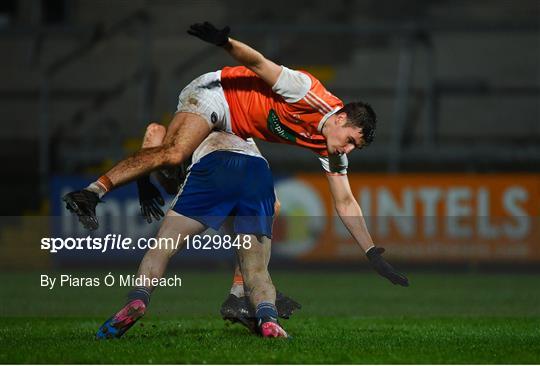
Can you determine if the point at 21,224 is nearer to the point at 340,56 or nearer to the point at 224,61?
the point at 224,61

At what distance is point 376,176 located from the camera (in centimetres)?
2153

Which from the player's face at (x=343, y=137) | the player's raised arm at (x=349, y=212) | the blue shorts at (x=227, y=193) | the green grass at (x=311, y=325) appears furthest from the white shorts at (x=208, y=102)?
the green grass at (x=311, y=325)

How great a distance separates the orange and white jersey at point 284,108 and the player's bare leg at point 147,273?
870 mm

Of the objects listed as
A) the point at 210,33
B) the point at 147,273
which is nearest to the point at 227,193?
the point at 147,273

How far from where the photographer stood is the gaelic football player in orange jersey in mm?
8430

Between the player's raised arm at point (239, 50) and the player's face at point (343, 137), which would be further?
the player's face at point (343, 137)

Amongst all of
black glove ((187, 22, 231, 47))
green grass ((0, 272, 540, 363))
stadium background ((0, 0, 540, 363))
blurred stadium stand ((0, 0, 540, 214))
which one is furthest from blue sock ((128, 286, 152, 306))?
blurred stadium stand ((0, 0, 540, 214))

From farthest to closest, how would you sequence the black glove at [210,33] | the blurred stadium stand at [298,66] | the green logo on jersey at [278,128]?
1. the blurred stadium stand at [298,66]
2. the green logo on jersey at [278,128]
3. the black glove at [210,33]

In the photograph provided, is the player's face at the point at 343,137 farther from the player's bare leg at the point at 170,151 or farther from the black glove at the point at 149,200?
the black glove at the point at 149,200

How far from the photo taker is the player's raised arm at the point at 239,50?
8344 mm

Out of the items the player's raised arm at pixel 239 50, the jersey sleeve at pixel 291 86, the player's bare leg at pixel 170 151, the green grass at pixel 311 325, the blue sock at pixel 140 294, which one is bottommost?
the green grass at pixel 311 325

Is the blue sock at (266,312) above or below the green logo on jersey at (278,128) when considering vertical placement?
below

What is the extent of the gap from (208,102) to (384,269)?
1.90 m

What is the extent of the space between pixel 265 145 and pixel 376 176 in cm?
277
